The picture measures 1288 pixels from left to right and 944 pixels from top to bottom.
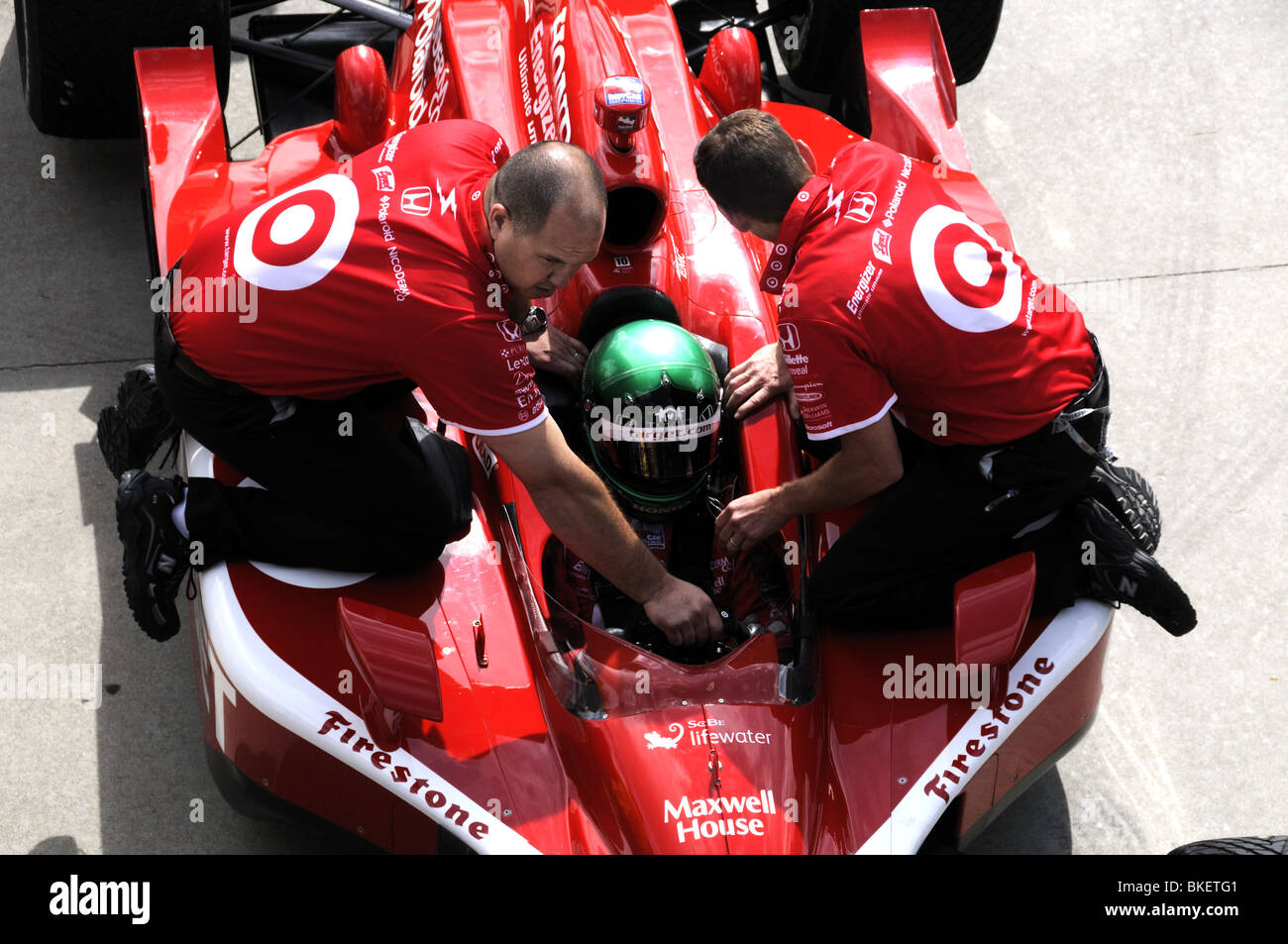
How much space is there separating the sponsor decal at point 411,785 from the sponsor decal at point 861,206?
1.61 m

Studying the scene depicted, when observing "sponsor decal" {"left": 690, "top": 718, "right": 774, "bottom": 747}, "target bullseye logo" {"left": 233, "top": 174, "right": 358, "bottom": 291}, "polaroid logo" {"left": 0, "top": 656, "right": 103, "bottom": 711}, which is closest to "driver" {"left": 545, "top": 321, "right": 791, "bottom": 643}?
"sponsor decal" {"left": 690, "top": 718, "right": 774, "bottom": 747}

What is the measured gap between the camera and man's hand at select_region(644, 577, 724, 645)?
3.74 meters

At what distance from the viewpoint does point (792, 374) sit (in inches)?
144

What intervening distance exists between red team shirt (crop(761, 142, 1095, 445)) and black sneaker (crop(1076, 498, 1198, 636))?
380 mm

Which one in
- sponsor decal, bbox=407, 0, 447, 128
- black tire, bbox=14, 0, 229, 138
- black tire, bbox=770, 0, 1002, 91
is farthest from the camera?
black tire, bbox=770, 0, 1002, 91

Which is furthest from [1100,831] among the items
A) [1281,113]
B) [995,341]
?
[1281,113]

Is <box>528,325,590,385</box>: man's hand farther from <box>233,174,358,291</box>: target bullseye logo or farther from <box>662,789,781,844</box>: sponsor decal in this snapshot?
<box>662,789,781,844</box>: sponsor decal

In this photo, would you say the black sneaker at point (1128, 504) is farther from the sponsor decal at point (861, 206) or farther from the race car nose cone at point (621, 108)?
the race car nose cone at point (621, 108)

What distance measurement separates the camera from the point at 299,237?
→ 3588 mm

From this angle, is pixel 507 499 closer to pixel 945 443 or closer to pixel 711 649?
pixel 711 649

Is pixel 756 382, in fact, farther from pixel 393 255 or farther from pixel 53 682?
pixel 53 682

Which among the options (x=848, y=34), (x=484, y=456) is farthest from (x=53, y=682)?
(x=848, y=34)

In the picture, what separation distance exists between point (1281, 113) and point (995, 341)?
3.75 meters

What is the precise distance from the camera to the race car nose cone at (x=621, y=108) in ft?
13.8
